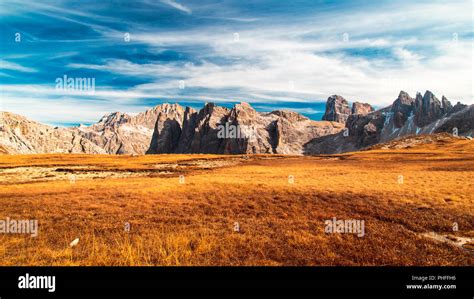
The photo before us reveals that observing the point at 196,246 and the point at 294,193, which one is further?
the point at 294,193

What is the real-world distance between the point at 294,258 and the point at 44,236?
1399 centimetres

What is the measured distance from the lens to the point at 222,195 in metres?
26.6

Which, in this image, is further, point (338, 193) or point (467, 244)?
point (338, 193)

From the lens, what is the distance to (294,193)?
2708 centimetres

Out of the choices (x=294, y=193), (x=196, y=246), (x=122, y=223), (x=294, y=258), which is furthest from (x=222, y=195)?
(x=294, y=258)
